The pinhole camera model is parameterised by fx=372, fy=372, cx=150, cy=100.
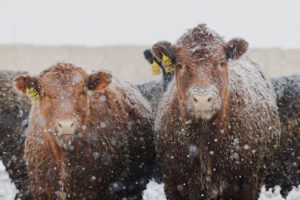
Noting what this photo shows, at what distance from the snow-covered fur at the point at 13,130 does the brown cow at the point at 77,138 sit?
7.12ft

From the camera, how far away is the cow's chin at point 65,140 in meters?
3.71

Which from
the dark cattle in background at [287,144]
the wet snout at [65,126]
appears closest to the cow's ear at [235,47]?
the wet snout at [65,126]

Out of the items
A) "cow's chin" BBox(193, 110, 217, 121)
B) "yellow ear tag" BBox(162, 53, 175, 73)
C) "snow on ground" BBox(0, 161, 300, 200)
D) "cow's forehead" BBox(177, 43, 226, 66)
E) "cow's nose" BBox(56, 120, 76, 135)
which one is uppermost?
"cow's forehead" BBox(177, 43, 226, 66)

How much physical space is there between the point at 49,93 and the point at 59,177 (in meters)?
0.90

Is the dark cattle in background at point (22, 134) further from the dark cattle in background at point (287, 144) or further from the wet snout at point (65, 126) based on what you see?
the wet snout at point (65, 126)

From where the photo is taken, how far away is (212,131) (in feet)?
12.9

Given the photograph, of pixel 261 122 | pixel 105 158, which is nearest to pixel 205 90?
pixel 261 122

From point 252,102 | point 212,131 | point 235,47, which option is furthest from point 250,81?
point 212,131

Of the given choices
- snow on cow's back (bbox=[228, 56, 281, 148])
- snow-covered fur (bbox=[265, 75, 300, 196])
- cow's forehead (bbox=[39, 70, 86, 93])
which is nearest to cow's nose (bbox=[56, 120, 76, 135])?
cow's forehead (bbox=[39, 70, 86, 93])

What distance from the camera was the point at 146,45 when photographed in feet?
75.8

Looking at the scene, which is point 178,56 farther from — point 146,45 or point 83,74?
point 146,45

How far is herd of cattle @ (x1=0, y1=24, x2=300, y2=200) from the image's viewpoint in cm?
370

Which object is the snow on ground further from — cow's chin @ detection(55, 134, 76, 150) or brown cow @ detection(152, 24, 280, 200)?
cow's chin @ detection(55, 134, 76, 150)

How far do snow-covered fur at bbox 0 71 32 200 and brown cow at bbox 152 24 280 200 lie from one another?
2954 mm
